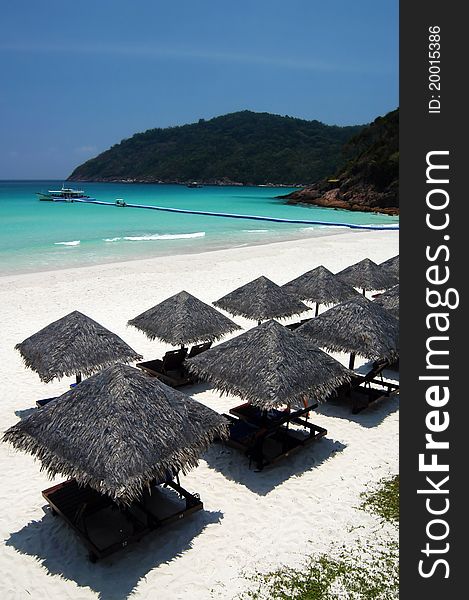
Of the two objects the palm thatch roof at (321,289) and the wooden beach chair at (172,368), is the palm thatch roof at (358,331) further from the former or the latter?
the palm thatch roof at (321,289)

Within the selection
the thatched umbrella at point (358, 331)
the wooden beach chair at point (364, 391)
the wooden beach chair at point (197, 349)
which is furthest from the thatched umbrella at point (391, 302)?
the wooden beach chair at point (197, 349)

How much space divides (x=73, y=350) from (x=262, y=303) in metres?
4.89

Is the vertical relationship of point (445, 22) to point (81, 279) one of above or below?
above

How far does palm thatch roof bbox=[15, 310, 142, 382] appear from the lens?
8164 millimetres

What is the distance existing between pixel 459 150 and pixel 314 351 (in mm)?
4615

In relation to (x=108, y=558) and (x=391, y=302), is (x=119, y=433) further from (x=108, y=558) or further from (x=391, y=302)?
(x=391, y=302)

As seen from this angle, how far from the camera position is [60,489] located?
6531 mm

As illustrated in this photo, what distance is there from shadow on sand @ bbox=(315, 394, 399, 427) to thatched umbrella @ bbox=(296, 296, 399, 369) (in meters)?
1.07

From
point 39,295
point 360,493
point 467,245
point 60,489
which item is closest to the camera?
point 467,245

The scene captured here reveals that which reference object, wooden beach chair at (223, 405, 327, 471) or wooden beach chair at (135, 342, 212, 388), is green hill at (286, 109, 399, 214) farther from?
wooden beach chair at (223, 405, 327, 471)

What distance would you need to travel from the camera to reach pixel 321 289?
13625mm

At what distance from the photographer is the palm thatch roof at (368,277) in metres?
15.1

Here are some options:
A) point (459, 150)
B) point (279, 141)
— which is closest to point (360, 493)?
point (459, 150)

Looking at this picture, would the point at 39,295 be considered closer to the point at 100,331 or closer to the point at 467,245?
the point at 100,331
